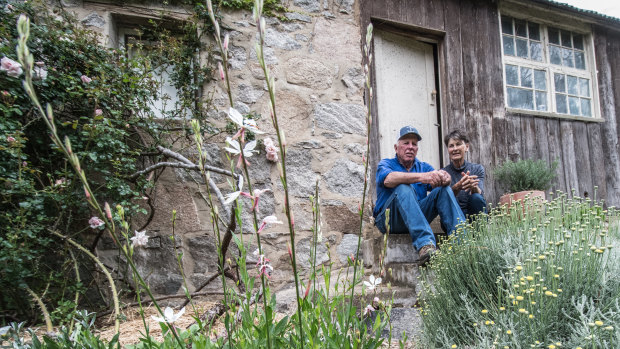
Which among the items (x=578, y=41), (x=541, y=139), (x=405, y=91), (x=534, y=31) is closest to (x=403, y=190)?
(x=405, y=91)

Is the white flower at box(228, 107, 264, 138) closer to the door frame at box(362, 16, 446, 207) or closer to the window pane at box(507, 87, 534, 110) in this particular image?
the door frame at box(362, 16, 446, 207)

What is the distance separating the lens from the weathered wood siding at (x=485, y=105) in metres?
5.13

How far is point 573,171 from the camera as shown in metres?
5.83

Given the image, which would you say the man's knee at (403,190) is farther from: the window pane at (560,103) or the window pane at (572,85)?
the window pane at (572,85)

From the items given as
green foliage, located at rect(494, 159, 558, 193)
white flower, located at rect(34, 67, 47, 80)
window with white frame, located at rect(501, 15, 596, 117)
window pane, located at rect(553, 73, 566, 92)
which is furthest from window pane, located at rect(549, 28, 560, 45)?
white flower, located at rect(34, 67, 47, 80)

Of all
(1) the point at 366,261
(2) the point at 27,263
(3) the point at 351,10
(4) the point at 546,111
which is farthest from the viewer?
(4) the point at 546,111

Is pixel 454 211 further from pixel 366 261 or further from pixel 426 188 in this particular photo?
pixel 366 261

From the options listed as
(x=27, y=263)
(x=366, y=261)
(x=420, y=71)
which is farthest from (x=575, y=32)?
(x=27, y=263)

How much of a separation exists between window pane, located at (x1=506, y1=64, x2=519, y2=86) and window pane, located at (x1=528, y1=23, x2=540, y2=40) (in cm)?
62

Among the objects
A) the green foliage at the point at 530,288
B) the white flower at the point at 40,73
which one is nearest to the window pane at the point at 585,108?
the green foliage at the point at 530,288

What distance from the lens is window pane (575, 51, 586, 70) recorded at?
626 cm

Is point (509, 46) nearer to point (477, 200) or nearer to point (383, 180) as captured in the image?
point (477, 200)

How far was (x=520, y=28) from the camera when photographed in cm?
586

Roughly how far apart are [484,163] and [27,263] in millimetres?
4701
